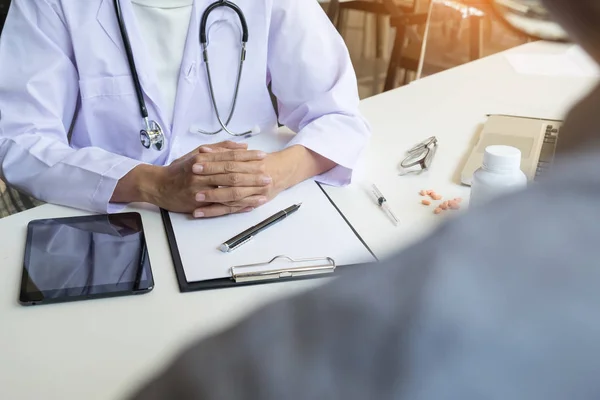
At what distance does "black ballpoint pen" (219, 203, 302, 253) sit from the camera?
97cm

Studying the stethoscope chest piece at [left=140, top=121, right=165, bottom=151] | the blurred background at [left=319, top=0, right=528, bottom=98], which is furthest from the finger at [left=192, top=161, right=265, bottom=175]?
the blurred background at [left=319, top=0, right=528, bottom=98]

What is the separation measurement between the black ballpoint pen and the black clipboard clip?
0.05m

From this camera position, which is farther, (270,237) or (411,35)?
(411,35)

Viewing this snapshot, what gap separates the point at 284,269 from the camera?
0.92 m

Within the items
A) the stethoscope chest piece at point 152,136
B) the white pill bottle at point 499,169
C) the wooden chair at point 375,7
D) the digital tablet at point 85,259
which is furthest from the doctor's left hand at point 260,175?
the wooden chair at point 375,7

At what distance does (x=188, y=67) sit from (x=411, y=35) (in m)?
2.29

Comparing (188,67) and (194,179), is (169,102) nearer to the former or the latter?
(188,67)

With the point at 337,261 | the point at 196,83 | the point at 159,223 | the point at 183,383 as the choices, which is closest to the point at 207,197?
the point at 159,223

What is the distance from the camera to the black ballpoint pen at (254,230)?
0.97 metres

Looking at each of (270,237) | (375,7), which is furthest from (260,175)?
(375,7)

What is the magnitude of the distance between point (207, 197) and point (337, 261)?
264 millimetres

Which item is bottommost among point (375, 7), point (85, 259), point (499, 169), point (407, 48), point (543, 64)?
point (407, 48)

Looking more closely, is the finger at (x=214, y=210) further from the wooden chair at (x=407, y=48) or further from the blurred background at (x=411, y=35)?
the wooden chair at (x=407, y=48)

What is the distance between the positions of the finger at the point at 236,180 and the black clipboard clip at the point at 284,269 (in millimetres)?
202
